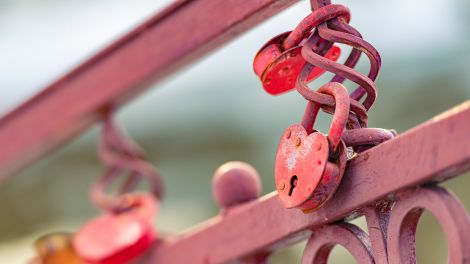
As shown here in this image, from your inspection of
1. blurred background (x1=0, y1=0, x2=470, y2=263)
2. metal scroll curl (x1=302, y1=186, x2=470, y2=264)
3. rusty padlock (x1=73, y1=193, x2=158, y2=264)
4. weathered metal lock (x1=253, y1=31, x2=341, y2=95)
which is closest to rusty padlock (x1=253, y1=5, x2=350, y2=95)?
weathered metal lock (x1=253, y1=31, x2=341, y2=95)

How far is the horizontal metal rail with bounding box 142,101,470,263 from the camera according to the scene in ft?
1.63

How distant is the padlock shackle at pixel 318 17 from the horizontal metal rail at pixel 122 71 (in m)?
0.06

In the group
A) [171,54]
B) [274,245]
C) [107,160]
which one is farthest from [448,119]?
[107,160]

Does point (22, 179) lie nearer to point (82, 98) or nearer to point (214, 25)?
point (82, 98)

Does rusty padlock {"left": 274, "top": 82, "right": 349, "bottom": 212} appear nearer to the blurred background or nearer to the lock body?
the lock body

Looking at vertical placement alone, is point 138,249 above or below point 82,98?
below

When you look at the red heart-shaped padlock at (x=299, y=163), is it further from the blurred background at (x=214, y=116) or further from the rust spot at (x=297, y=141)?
Answer: the blurred background at (x=214, y=116)

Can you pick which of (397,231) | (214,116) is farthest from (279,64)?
(214,116)

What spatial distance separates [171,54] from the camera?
85 cm

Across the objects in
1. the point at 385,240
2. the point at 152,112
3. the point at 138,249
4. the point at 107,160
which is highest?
the point at 152,112

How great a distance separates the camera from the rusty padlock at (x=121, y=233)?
→ 87 centimetres

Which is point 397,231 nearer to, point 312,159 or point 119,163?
point 312,159

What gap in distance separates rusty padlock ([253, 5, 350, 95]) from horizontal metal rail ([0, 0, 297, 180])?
0.19 ft

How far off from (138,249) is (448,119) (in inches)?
17.7
